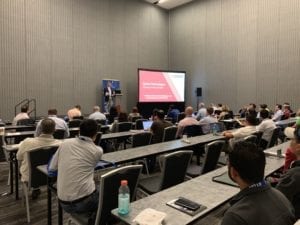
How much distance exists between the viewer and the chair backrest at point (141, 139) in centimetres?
468

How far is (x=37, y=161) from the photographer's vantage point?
3.32 metres

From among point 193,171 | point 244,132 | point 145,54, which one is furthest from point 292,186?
point 145,54

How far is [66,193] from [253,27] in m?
12.4

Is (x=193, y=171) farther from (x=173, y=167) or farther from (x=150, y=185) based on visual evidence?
(x=173, y=167)

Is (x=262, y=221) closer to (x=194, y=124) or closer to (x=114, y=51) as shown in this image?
(x=194, y=124)

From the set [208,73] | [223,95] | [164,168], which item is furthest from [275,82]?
[164,168]

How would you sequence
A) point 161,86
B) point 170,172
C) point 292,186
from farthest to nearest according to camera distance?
→ point 161,86
point 170,172
point 292,186

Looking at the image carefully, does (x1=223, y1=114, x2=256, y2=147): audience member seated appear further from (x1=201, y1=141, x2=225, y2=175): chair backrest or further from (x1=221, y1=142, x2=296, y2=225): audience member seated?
(x1=221, y1=142, x2=296, y2=225): audience member seated

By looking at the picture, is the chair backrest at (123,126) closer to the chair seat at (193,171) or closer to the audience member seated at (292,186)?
the chair seat at (193,171)

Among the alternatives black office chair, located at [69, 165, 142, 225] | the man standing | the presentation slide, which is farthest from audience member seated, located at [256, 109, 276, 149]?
the man standing

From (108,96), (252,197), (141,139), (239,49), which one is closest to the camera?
(252,197)

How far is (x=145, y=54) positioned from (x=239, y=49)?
15.9 ft

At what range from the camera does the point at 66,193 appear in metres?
2.40

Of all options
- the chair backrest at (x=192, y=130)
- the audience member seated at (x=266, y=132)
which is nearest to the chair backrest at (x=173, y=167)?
the audience member seated at (x=266, y=132)
